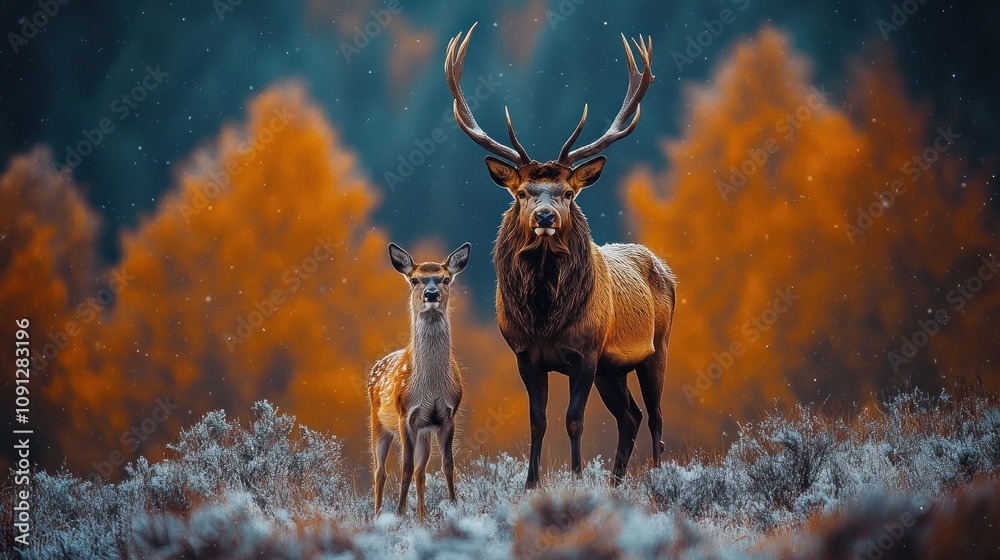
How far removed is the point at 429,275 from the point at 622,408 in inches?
95.4

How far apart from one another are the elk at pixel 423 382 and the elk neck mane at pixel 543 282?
0.50m

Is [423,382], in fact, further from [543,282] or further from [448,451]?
[543,282]

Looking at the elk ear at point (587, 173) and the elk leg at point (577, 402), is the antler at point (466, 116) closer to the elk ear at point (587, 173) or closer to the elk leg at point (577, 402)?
the elk ear at point (587, 173)

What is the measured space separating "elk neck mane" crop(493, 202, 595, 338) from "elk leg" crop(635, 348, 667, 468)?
70.3 inches

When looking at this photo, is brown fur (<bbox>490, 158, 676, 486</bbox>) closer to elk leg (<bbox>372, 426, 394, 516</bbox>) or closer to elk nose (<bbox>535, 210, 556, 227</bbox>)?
elk nose (<bbox>535, 210, 556, 227</bbox>)

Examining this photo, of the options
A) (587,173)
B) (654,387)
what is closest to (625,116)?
(587,173)

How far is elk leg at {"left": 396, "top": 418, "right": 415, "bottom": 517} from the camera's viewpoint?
21.8ft

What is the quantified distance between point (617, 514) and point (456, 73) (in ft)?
14.2

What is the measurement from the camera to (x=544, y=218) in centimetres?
651

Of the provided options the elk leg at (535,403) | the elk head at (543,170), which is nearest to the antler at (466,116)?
the elk head at (543,170)

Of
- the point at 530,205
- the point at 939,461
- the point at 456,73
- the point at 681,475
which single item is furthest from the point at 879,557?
the point at 456,73

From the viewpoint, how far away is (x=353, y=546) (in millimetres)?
5246

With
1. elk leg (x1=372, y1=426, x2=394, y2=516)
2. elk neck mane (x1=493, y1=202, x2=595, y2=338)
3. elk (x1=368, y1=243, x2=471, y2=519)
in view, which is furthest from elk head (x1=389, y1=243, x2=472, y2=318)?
elk leg (x1=372, y1=426, x2=394, y2=516)

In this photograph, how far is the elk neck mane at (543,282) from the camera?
684 centimetres
